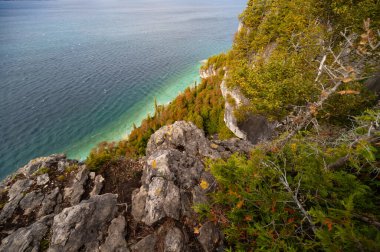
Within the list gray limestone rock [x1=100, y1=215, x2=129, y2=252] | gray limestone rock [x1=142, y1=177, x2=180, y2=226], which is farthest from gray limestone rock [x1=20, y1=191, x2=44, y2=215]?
gray limestone rock [x1=142, y1=177, x2=180, y2=226]

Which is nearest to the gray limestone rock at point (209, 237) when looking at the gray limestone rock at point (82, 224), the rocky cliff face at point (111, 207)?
the rocky cliff face at point (111, 207)

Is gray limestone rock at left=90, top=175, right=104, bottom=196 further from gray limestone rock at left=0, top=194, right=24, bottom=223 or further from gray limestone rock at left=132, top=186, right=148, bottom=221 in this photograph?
gray limestone rock at left=0, top=194, right=24, bottom=223

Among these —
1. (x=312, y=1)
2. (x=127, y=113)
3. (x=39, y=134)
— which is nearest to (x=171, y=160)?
(x=312, y=1)

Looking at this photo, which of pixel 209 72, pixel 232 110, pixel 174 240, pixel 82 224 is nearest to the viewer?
pixel 174 240

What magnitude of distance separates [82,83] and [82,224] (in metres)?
55.2

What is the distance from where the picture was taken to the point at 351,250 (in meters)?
2.98

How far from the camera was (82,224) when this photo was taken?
7.15 metres

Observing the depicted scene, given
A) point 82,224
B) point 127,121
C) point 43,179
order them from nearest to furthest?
point 82,224 < point 43,179 < point 127,121

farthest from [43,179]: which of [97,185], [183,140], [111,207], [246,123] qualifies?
[246,123]

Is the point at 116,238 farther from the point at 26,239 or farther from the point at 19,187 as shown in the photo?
the point at 19,187

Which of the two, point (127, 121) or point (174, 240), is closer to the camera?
point (174, 240)

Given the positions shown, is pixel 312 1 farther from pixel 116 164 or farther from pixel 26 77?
pixel 26 77

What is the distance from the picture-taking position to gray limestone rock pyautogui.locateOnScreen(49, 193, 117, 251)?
22.3ft

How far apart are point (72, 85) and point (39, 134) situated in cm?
1958
